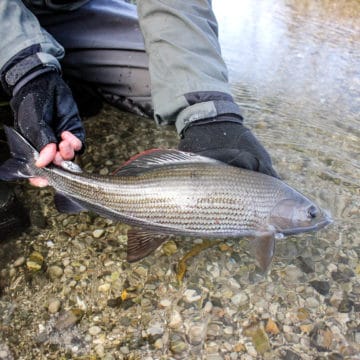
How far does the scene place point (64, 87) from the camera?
8.76 feet

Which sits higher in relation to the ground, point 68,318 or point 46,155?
point 46,155

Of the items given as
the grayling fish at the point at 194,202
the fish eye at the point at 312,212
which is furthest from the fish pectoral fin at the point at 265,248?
the fish eye at the point at 312,212

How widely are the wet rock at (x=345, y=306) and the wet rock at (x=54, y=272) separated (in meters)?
1.65

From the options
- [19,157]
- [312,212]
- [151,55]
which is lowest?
[312,212]

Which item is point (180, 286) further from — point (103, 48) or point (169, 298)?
point (103, 48)

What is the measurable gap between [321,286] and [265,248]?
62cm

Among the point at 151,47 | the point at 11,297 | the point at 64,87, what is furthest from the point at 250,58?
→ the point at 11,297

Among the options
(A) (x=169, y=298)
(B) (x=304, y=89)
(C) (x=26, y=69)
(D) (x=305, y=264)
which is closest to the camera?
(A) (x=169, y=298)

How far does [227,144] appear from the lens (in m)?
2.53

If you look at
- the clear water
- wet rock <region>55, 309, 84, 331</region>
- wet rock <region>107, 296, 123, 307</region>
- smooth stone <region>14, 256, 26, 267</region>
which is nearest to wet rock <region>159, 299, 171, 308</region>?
wet rock <region>107, 296, 123, 307</region>

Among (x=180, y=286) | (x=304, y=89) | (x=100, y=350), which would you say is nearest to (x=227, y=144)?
(x=180, y=286)

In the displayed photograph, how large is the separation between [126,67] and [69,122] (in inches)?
50.9

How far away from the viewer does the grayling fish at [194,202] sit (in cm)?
215

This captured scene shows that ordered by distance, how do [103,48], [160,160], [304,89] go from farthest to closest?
[304,89] → [103,48] → [160,160]
